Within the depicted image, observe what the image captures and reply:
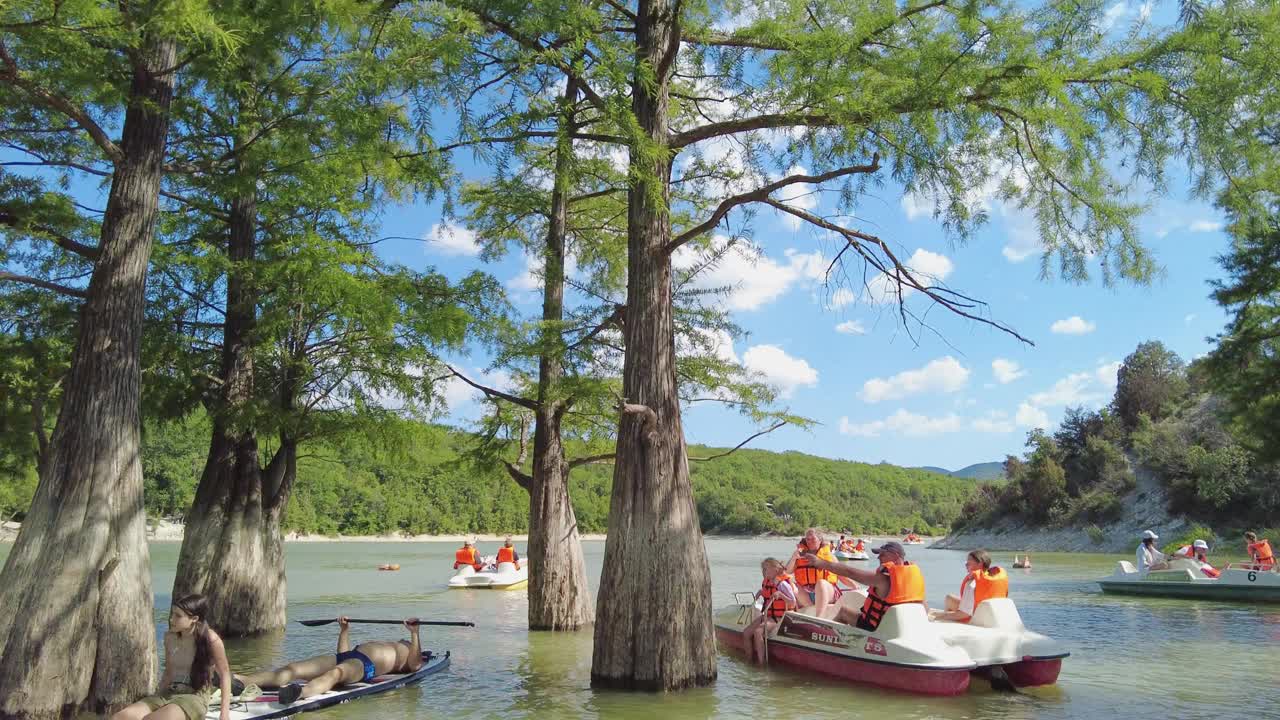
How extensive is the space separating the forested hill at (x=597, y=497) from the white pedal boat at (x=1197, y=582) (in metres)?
33.9

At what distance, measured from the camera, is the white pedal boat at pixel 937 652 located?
10914 millimetres

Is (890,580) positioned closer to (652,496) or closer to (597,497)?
(652,496)

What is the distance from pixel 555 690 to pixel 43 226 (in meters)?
10.2

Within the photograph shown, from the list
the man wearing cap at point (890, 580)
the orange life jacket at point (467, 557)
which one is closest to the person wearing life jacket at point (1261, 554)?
the man wearing cap at point (890, 580)

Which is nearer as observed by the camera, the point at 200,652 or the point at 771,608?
the point at 200,652

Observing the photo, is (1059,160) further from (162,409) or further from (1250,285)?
(162,409)

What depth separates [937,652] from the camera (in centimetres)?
1085

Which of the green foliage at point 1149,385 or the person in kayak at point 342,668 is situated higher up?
the green foliage at point 1149,385

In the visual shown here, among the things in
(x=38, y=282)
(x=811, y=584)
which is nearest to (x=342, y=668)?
(x=38, y=282)

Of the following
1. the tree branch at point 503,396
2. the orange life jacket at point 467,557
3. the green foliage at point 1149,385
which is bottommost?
the orange life jacket at point 467,557

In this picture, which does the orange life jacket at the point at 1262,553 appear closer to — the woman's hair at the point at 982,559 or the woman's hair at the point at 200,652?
the woman's hair at the point at 982,559

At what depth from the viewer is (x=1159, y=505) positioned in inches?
2003

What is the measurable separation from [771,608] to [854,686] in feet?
7.40

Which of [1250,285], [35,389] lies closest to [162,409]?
[35,389]
